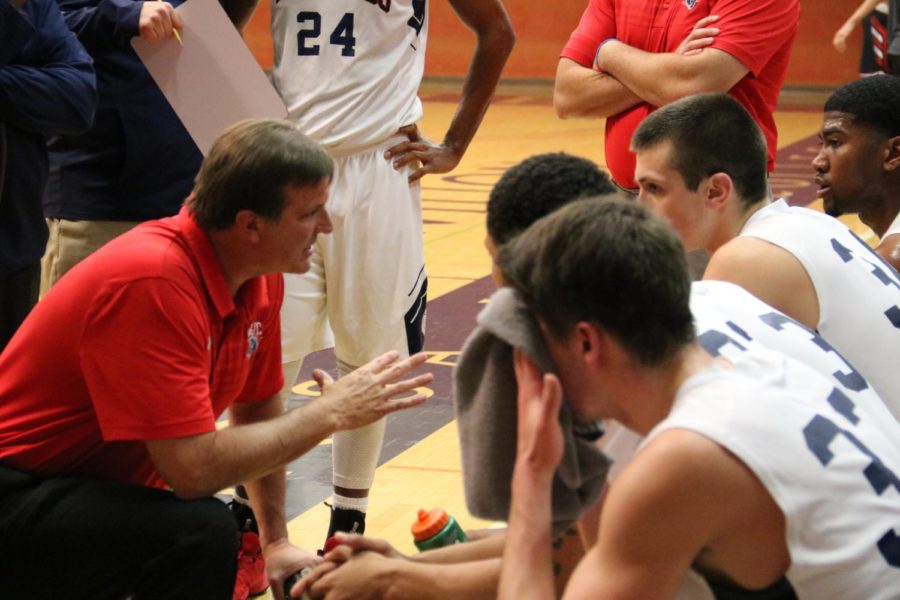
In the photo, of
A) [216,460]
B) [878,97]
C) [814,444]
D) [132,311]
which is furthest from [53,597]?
[878,97]

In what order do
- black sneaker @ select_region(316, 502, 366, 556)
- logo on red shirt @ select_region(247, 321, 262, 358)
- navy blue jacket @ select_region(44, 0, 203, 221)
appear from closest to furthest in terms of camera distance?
1. logo on red shirt @ select_region(247, 321, 262, 358)
2. black sneaker @ select_region(316, 502, 366, 556)
3. navy blue jacket @ select_region(44, 0, 203, 221)

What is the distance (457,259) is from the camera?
8.43 m

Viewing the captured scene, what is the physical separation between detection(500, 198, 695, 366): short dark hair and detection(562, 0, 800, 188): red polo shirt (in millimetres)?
2222

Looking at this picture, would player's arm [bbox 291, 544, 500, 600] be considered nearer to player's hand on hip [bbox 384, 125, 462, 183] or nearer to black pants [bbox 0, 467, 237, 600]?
black pants [bbox 0, 467, 237, 600]

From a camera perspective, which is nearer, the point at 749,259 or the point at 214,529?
the point at 214,529

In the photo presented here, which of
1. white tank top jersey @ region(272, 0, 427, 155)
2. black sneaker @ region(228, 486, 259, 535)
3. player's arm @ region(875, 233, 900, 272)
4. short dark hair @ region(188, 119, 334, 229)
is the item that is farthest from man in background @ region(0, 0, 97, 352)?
player's arm @ region(875, 233, 900, 272)

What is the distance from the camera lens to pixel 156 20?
3840 mm

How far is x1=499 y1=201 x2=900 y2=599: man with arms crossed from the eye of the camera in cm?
195

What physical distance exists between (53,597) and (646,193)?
5.57 feet

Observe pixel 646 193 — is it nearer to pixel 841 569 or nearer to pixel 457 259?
pixel 841 569

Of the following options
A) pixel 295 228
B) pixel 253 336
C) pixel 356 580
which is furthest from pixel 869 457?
pixel 253 336

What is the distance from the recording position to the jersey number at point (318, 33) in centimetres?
405

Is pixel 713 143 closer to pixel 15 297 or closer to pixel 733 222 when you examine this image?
pixel 733 222

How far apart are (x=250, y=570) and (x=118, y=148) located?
4.38 ft
